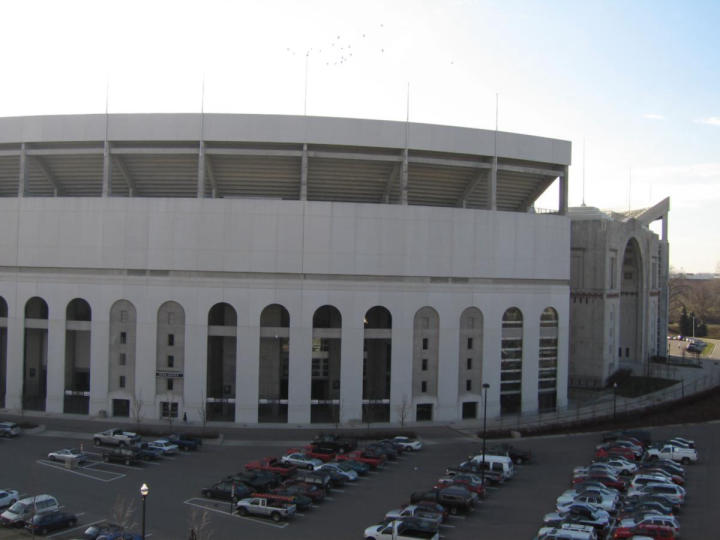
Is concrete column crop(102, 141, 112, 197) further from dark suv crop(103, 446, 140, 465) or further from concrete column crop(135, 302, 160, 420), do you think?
dark suv crop(103, 446, 140, 465)

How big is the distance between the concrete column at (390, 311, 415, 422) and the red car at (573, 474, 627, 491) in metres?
15.5

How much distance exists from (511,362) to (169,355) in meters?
24.1

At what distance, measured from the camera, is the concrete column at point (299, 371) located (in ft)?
145

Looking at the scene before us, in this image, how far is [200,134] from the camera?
44750 millimetres

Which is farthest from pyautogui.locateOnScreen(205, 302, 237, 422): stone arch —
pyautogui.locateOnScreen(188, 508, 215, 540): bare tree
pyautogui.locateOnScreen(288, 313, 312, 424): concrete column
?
pyautogui.locateOnScreen(188, 508, 215, 540): bare tree

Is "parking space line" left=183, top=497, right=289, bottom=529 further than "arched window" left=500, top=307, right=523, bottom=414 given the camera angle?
No

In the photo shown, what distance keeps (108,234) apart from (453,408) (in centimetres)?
2643

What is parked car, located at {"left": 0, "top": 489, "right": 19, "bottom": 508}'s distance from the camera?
26.9m

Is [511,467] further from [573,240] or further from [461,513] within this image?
[573,240]

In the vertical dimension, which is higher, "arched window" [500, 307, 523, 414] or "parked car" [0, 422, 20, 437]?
"arched window" [500, 307, 523, 414]

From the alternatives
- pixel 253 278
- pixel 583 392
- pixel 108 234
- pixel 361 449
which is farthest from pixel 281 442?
pixel 583 392

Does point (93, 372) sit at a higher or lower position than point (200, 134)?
lower

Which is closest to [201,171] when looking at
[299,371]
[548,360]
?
[299,371]

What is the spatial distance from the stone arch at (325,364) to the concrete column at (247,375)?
4.18 meters
